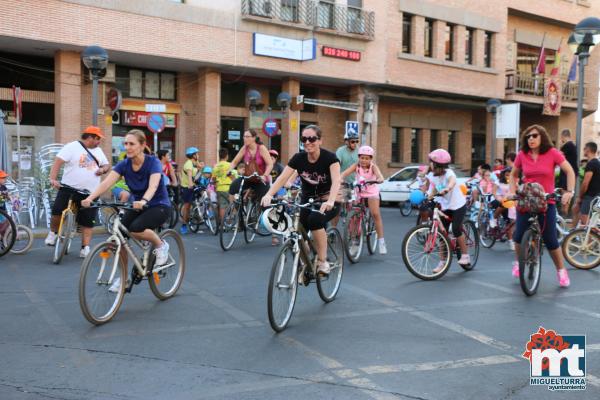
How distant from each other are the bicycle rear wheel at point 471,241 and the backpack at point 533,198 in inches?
65.2

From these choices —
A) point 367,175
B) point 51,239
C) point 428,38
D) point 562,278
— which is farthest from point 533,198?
point 428,38

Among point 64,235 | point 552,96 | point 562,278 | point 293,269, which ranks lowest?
point 562,278

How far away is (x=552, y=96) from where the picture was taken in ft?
110

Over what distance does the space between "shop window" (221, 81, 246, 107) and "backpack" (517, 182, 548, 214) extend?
62.0 feet

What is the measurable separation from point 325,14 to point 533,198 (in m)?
19.7

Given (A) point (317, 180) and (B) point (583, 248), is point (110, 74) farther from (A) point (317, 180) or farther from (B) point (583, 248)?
(A) point (317, 180)

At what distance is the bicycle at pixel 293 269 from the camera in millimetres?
5512

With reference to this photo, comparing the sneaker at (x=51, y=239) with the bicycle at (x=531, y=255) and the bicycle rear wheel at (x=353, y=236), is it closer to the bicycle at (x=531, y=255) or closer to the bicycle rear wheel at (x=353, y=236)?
the bicycle rear wheel at (x=353, y=236)

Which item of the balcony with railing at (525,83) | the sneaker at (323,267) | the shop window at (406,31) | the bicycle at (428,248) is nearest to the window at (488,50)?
the balcony with railing at (525,83)

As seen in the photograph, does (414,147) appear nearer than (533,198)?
No

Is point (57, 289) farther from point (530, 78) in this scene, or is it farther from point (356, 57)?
point (530, 78)

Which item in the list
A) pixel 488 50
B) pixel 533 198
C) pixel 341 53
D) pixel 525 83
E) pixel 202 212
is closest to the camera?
pixel 533 198

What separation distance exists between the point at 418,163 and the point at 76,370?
28024mm

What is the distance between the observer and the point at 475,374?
4578 mm
